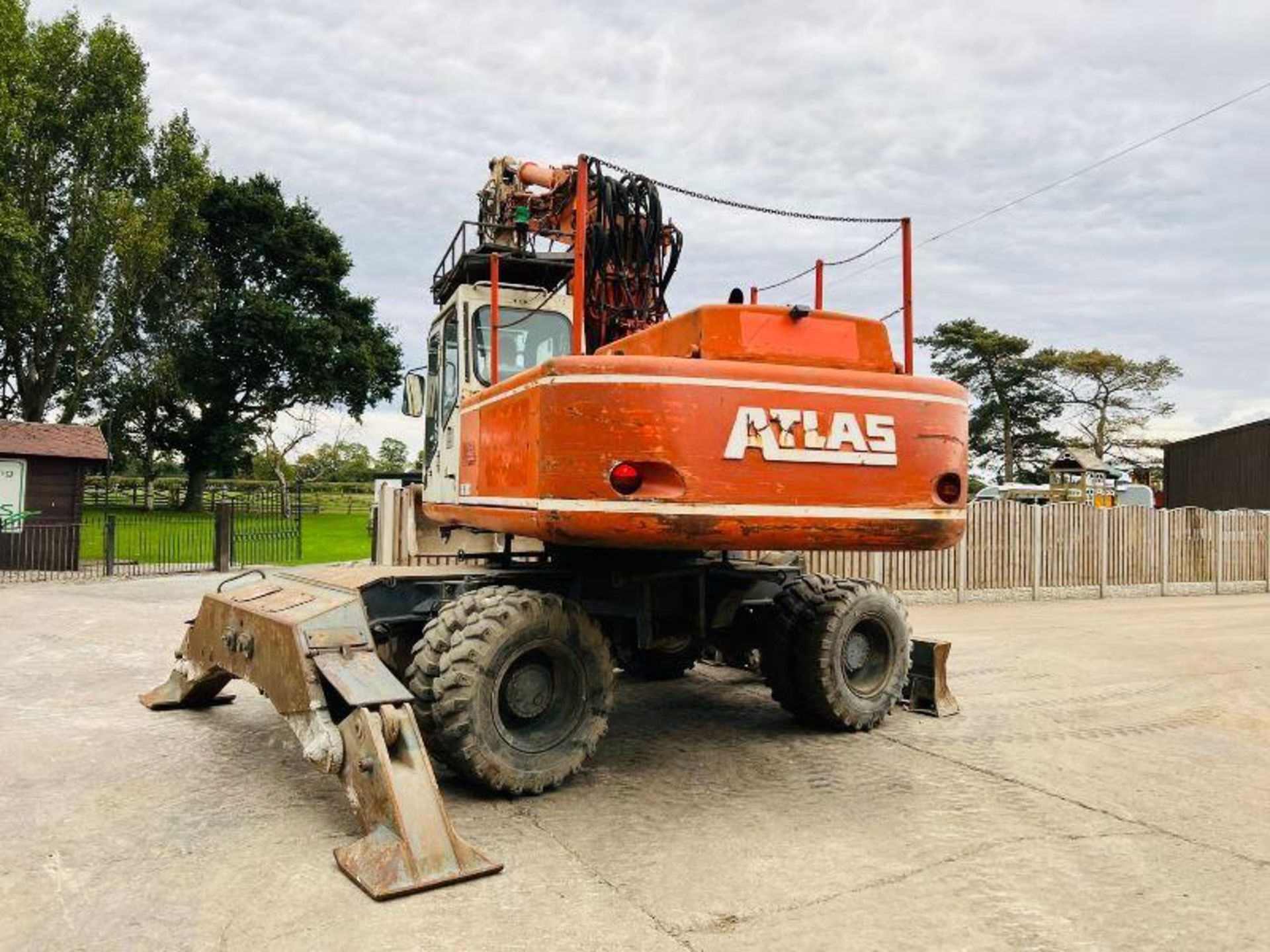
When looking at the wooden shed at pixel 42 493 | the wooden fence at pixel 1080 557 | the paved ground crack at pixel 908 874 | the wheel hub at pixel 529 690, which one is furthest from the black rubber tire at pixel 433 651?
the wooden shed at pixel 42 493

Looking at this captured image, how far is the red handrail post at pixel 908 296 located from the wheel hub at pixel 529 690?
104 inches

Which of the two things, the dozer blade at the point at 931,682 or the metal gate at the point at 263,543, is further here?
the metal gate at the point at 263,543

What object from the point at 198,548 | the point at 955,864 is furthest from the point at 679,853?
the point at 198,548

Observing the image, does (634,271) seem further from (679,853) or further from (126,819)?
(126,819)

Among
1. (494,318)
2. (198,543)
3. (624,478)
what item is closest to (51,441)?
(198,543)

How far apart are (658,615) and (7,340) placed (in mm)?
33520

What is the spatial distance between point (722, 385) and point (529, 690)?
183cm

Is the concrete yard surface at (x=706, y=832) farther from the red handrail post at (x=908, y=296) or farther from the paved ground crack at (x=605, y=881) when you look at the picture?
the red handrail post at (x=908, y=296)

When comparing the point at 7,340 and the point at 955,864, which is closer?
the point at 955,864

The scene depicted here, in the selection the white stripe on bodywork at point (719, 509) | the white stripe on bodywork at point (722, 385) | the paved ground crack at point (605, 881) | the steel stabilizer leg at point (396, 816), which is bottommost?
the paved ground crack at point (605, 881)

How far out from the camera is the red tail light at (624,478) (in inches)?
176

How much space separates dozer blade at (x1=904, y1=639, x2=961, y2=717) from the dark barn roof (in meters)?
18.1

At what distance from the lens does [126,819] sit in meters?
4.58

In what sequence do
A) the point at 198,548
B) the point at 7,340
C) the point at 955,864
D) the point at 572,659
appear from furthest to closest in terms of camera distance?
the point at 7,340, the point at 198,548, the point at 572,659, the point at 955,864
